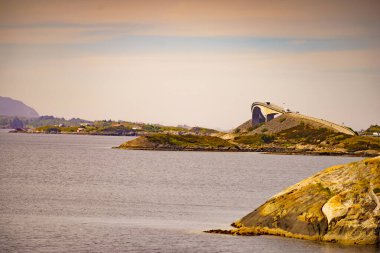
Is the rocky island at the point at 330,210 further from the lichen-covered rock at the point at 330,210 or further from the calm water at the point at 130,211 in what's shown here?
the calm water at the point at 130,211

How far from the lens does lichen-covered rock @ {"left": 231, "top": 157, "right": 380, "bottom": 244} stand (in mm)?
48125

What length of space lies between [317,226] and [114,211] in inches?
993

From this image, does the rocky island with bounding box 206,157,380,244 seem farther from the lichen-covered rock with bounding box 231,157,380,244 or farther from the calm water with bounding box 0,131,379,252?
the calm water with bounding box 0,131,379,252

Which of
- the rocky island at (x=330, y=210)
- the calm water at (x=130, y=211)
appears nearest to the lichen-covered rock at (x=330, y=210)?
the rocky island at (x=330, y=210)

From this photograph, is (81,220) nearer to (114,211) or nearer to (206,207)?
(114,211)

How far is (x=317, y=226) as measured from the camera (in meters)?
49.1

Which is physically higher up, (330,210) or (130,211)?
(330,210)

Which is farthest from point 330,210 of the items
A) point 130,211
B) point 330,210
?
point 130,211

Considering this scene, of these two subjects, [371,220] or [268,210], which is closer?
[371,220]

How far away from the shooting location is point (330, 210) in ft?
160

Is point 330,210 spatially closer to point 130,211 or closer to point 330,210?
point 330,210

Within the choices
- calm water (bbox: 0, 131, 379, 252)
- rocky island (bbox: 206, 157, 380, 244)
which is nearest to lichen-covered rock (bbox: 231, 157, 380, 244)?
rocky island (bbox: 206, 157, 380, 244)

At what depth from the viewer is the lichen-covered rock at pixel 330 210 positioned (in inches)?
1895

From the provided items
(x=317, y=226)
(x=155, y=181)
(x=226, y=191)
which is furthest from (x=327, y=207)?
(x=155, y=181)
